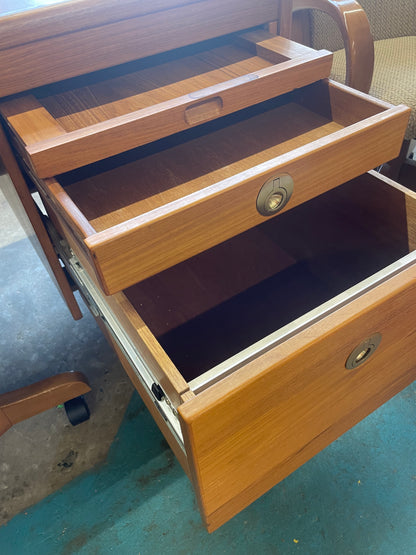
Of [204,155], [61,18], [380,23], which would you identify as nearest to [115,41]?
[61,18]

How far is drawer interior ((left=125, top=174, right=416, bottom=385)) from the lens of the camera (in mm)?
768

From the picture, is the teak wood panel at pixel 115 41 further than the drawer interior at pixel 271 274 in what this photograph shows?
No

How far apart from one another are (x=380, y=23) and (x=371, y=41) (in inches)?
19.5

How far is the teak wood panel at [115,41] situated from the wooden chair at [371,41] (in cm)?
30

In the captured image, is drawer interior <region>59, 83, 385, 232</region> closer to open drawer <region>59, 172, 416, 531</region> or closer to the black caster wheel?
open drawer <region>59, 172, 416, 531</region>

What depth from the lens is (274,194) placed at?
1.80ft

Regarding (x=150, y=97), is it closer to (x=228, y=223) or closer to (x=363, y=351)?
(x=228, y=223)

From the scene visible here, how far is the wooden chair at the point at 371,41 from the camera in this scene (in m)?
0.92

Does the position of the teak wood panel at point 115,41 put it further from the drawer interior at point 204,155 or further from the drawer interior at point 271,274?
the drawer interior at point 271,274

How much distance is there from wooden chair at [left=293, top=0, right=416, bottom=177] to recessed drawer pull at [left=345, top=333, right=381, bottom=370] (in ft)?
2.14

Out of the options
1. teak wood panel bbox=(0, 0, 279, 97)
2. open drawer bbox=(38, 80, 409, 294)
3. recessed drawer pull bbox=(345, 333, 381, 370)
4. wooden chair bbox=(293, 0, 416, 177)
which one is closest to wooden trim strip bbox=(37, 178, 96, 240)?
open drawer bbox=(38, 80, 409, 294)

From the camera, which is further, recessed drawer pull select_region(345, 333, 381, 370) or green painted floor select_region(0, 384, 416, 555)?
green painted floor select_region(0, 384, 416, 555)

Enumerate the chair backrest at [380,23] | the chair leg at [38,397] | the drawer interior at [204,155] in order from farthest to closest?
the chair backrest at [380,23]
the chair leg at [38,397]
the drawer interior at [204,155]

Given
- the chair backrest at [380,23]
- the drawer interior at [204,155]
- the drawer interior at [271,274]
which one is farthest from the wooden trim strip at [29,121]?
the chair backrest at [380,23]
